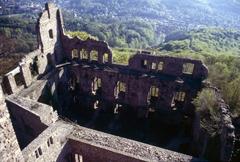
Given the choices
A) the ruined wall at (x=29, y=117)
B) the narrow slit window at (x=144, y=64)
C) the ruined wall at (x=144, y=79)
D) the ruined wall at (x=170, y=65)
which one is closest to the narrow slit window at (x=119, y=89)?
the ruined wall at (x=144, y=79)

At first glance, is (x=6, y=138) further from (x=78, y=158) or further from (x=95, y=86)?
(x=95, y=86)

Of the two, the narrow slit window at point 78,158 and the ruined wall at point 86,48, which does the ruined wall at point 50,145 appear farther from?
the ruined wall at point 86,48

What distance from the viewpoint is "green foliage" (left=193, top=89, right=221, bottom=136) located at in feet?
58.5

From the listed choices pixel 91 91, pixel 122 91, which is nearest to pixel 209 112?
pixel 122 91

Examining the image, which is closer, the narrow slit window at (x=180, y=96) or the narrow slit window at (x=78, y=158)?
the narrow slit window at (x=78, y=158)

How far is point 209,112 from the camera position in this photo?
19484 mm

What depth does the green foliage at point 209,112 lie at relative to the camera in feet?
58.5

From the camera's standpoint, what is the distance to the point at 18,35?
247 feet

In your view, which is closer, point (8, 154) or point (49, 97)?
point (8, 154)

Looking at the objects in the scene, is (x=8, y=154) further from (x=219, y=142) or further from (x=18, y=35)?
(x=18, y=35)

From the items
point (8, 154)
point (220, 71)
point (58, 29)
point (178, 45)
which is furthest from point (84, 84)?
point (178, 45)

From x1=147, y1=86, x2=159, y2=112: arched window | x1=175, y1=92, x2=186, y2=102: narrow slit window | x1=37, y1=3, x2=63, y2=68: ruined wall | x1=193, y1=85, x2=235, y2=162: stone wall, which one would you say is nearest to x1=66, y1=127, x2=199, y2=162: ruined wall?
x1=193, y1=85, x2=235, y2=162: stone wall

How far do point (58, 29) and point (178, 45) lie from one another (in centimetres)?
6073

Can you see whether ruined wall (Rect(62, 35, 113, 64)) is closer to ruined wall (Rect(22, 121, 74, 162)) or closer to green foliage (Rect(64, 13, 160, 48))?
ruined wall (Rect(22, 121, 74, 162))
